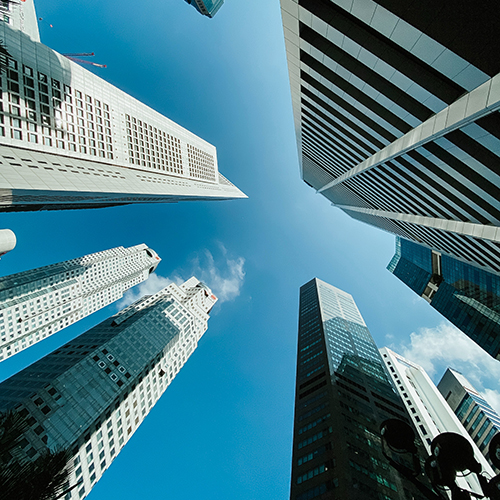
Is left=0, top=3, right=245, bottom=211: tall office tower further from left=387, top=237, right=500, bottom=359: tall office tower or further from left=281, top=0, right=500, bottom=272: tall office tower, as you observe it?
left=387, top=237, right=500, bottom=359: tall office tower

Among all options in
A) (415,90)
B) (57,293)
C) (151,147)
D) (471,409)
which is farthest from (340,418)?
(57,293)

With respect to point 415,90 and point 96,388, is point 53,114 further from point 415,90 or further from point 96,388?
point 96,388

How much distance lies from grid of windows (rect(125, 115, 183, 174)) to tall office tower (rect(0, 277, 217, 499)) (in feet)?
148

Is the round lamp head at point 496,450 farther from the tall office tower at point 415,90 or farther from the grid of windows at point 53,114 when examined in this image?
the grid of windows at point 53,114

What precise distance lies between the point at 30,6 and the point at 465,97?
349ft

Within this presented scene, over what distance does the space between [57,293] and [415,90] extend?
13301 centimetres

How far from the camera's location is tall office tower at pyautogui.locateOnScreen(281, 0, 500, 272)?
1091 cm

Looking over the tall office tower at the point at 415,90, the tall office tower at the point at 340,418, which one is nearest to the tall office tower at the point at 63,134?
the tall office tower at the point at 415,90

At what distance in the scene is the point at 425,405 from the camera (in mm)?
89875

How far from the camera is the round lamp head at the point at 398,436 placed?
524 centimetres

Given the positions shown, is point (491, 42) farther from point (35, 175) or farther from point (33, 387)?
point (33, 387)

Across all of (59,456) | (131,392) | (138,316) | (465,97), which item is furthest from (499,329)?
(138,316)

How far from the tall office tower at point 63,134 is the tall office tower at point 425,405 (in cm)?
8968

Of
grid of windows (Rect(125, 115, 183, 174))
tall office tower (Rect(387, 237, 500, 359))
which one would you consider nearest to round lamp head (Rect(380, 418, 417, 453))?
tall office tower (Rect(387, 237, 500, 359))
